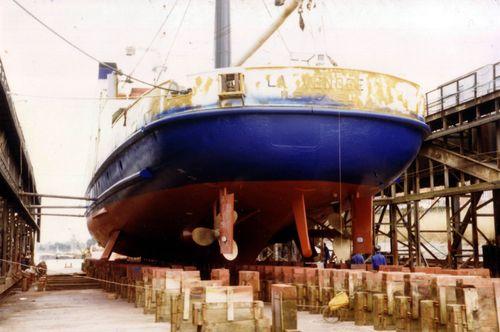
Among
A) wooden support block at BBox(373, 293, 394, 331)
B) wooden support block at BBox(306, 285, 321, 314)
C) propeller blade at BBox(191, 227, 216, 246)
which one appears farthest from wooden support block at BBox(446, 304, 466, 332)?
propeller blade at BBox(191, 227, 216, 246)

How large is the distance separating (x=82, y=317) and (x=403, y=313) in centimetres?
443

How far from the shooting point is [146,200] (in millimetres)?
9711

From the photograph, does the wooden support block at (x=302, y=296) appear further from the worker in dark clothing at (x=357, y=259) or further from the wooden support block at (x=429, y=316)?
the wooden support block at (x=429, y=316)

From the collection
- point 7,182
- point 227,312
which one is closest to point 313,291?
point 227,312

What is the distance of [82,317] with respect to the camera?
714 cm

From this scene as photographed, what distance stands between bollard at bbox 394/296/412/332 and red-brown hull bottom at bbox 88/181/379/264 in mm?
2874

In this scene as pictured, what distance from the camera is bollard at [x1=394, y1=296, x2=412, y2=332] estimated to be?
18.2 ft

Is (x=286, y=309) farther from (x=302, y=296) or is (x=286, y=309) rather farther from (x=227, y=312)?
(x=302, y=296)

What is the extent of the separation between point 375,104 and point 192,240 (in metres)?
3.97

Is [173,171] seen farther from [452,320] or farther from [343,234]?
[452,320]

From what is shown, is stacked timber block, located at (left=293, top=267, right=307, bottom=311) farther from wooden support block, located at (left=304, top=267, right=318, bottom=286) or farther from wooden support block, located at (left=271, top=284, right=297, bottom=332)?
wooden support block, located at (left=271, top=284, right=297, bottom=332)

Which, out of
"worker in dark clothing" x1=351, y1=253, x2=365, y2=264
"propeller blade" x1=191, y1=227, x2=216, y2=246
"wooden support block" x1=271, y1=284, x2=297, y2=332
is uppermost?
"propeller blade" x1=191, y1=227, x2=216, y2=246

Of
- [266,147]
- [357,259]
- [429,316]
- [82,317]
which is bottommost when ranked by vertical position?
[82,317]

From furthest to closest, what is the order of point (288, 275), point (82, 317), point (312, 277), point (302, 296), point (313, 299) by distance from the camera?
point (288, 275)
point (302, 296)
point (312, 277)
point (313, 299)
point (82, 317)
